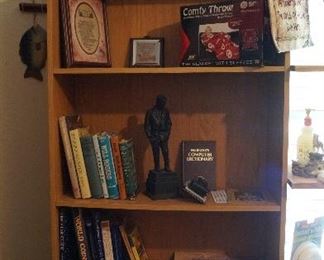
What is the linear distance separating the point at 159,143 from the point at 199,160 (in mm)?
205

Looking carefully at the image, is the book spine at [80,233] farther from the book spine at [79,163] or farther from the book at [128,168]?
the book at [128,168]

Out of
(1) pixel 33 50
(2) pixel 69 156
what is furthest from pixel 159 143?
(1) pixel 33 50

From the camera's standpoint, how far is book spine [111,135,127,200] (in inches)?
50.1

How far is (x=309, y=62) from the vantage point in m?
1.40

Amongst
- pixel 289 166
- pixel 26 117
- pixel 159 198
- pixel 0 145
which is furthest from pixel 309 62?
pixel 0 145

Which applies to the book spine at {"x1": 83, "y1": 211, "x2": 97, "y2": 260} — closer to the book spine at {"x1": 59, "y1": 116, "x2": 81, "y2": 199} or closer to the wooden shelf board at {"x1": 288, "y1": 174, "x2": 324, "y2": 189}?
the book spine at {"x1": 59, "y1": 116, "x2": 81, "y2": 199}

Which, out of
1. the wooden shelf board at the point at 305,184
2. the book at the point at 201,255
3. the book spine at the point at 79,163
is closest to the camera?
the wooden shelf board at the point at 305,184

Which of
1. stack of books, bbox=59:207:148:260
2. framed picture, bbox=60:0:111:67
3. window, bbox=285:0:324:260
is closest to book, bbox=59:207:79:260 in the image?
stack of books, bbox=59:207:148:260

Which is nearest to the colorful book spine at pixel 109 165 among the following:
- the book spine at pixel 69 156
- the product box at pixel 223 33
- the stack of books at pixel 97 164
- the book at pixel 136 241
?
the stack of books at pixel 97 164

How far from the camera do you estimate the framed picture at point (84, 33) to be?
4.07 ft

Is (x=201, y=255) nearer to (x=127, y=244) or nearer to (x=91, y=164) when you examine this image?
(x=127, y=244)

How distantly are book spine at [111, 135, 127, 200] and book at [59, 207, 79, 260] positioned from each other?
199mm

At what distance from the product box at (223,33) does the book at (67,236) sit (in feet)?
2.15

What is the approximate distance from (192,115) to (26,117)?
66cm
